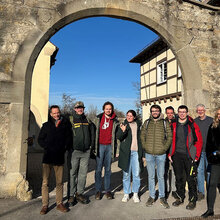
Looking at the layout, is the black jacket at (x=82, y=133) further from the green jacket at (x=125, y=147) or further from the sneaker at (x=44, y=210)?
the sneaker at (x=44, y=210)

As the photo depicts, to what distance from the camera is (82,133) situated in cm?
357

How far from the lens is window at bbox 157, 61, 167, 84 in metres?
13.0

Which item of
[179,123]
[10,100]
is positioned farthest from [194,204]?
[10,100]

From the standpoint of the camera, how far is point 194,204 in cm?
346

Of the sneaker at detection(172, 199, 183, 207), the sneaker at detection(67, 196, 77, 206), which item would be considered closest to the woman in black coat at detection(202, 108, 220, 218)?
the sneaker at detection(172, 199, 183, 207)

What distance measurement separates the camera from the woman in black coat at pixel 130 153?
147 inches

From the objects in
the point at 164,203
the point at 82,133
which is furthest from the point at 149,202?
the point at 82,133

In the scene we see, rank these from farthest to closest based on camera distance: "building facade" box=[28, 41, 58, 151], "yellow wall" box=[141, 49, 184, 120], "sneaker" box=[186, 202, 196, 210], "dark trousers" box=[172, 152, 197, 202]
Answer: "yellow wall" box=[141, 49, 184, 120]
"building facade" box=[28, 41, 58, 151]
"dark trousers" box=[172, 152, 197, 202]
"sneaker" box=[186, 202, 196, 210]

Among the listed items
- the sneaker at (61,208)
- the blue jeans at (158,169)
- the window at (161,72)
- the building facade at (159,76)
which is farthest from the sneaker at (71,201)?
the window at (161,72)

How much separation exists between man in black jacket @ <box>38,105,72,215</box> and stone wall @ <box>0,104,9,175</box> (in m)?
0.96

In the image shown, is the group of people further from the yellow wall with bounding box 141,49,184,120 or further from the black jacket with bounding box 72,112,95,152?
the yellow wall with bounding box 141,49,184,120

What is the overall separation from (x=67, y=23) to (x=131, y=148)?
281 centimetres

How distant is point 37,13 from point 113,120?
2539 millimetres

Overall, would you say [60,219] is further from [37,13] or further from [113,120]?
[37,13]
